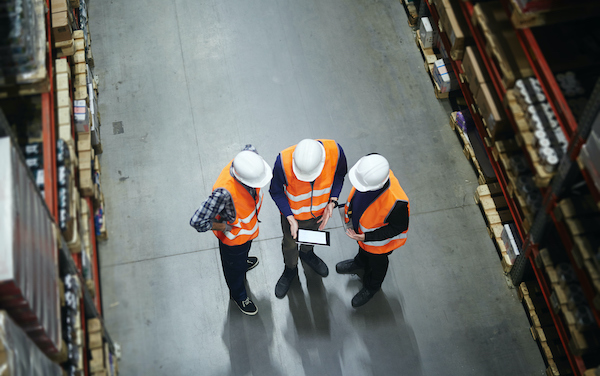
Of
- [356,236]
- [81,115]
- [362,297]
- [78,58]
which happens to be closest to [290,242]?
[356,236]

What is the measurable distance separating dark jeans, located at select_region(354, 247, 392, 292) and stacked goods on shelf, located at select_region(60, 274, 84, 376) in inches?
114

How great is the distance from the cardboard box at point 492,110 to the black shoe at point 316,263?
8.08ft

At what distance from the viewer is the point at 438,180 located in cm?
748

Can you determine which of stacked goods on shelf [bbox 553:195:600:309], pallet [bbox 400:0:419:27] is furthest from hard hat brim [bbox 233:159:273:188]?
pallet [bbox 400:0:419:27]

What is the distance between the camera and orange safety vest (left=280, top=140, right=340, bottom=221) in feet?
17.7

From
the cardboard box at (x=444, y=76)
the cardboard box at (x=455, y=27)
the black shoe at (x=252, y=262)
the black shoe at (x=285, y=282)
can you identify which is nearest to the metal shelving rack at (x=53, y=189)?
the black shoe at (x=252, y=262)

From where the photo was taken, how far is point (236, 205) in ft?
16.9

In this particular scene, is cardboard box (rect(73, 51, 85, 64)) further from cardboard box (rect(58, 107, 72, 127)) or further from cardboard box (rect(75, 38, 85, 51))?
cardboard box (rect(58, 107, 72, 127))

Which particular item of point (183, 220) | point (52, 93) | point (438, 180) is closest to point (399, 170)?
point (438, 180)

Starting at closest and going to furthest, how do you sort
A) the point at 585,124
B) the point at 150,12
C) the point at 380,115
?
→ the point at 585,124 < the point at 380,115 < the point at 150,12

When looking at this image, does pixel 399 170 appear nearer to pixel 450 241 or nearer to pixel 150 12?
pixel 450 241

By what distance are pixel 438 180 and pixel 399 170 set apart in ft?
1.73

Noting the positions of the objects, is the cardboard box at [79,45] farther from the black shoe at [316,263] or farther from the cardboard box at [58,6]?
the black shoe at [316,263]

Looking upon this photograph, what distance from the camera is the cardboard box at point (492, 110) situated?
20.2ft
